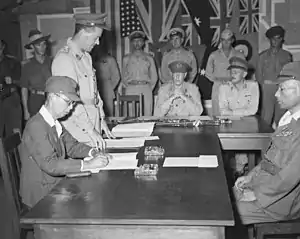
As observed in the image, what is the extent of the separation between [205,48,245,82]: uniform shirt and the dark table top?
12.2 feet

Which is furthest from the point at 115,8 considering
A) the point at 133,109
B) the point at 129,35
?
the point at 133,109

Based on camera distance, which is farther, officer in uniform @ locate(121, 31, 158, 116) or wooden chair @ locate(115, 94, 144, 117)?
officer in uniform @ locate(121, 31, 158, 116)

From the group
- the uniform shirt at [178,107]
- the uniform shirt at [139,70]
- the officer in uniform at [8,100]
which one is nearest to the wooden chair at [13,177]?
the uniform shirt at [178,107]

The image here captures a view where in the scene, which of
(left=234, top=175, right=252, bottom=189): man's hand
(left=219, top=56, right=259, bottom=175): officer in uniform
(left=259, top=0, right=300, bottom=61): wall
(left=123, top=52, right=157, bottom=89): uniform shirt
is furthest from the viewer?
(left=259, top=0, right=300, bottom=61): wall

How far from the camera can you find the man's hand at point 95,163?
2.18 metres

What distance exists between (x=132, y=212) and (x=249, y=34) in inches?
201

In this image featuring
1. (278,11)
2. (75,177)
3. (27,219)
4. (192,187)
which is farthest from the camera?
(278,11)

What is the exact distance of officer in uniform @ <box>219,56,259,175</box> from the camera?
4160 millimetres

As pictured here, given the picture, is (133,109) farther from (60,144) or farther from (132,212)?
(132,212)

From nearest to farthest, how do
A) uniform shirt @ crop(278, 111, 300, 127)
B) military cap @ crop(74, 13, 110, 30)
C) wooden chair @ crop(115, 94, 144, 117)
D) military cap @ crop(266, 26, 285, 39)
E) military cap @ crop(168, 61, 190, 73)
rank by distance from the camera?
uniform shirt @ crop(278, 111, 300, 127)
military cap @ crop(74, 13, 110, 30)
military cap @ crop(168, 61, 190, 73)
wooden chair @ crop(115, 94, 144, 117)
military cap @ crop(266, 26, 285, 39)

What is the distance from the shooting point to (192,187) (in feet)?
6.09

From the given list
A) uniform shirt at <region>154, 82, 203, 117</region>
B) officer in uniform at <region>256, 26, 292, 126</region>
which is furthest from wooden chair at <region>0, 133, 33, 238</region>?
officer in uniform at <region>256, 26, 292, 126</region>

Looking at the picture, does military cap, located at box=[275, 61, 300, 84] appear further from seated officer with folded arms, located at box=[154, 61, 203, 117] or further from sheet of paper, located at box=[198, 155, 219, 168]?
seated officer with folded arms, located at box=[154, 61, 203, 117]

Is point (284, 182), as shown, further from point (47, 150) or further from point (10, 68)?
point (10, 68)
